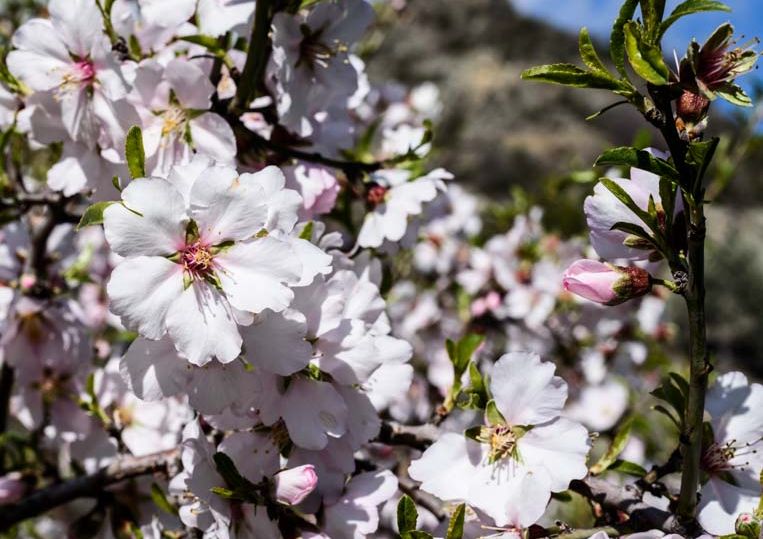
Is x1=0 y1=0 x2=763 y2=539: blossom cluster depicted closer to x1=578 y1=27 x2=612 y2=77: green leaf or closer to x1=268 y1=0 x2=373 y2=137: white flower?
x1=268 y1=0 x2=373 y2=137: white flower

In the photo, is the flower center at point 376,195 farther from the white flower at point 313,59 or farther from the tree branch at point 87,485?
the tree branch at point 87,485

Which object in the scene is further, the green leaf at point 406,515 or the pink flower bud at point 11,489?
the pink flower bud at point 11,489

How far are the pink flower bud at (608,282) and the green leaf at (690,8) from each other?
276 mm

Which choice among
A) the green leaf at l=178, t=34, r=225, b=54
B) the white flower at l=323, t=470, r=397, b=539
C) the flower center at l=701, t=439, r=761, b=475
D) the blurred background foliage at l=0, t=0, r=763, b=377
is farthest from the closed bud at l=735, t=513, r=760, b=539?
the blurred background foliage at l=0, t=0, r=763, b=377

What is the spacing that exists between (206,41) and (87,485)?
0.79m

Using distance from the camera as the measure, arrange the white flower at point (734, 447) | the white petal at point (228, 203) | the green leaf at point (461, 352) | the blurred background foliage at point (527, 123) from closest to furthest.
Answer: the white petal at point (228, 203) → the white flower at point (734, 447) → the green leaf at point (461, 352) → the blurred background foliage at point (527, 123)

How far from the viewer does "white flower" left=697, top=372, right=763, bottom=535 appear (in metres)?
0.97

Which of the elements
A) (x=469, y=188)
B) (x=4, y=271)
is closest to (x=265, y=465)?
(x=4, y=271)

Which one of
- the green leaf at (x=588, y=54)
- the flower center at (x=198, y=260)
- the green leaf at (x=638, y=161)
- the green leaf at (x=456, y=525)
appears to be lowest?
the green leaf at (x=456, y=525)

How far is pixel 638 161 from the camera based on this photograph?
80 centimetres

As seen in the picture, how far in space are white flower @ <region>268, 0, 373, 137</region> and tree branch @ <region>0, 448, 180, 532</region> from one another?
0.59 meters

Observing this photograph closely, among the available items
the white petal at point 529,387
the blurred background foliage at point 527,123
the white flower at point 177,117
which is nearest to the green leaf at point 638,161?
the white petal at point 529,387

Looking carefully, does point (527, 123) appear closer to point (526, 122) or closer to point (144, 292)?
point (526, 122)

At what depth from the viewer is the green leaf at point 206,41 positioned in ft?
3.42
